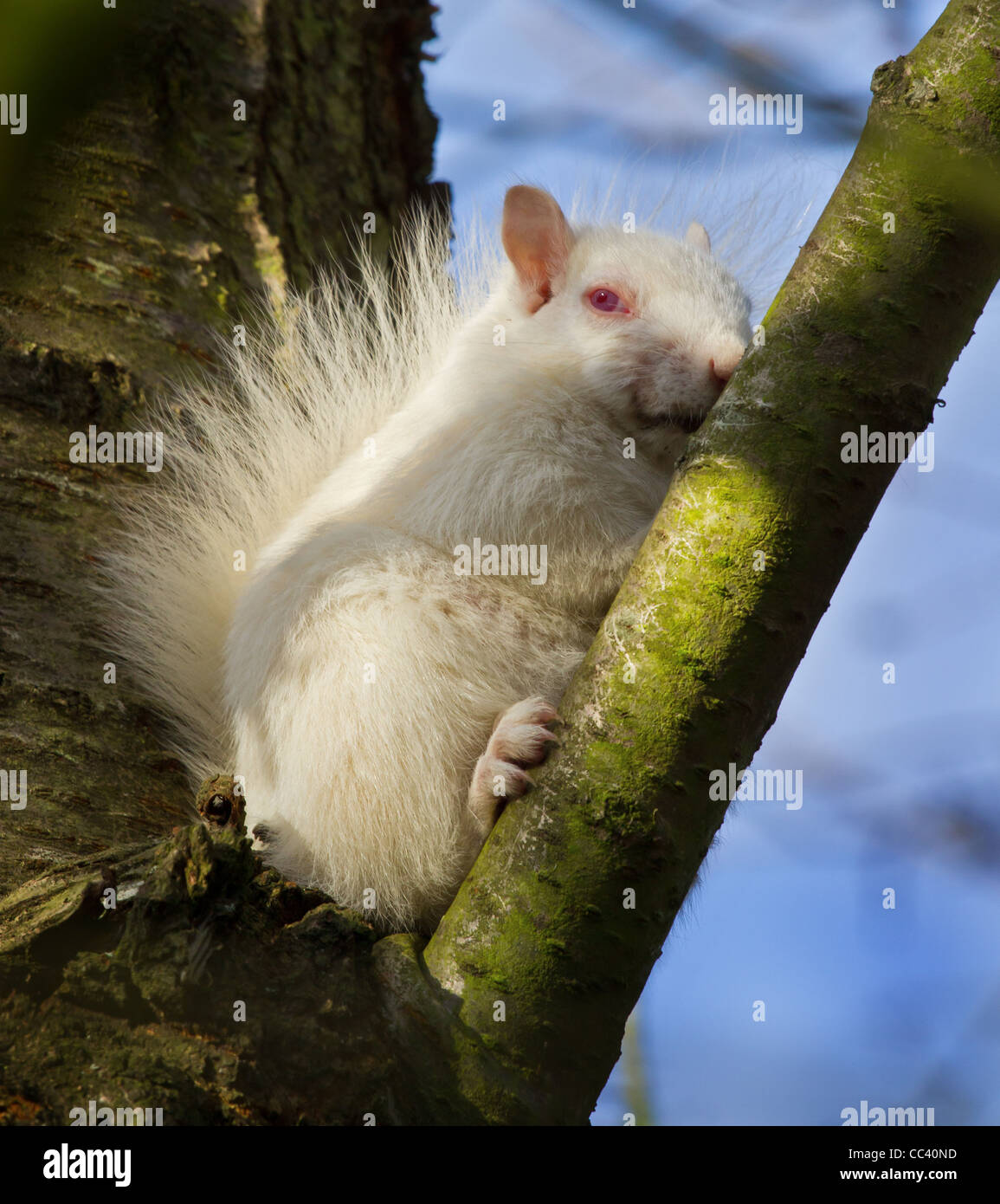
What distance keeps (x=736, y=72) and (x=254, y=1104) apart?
145 centimetres

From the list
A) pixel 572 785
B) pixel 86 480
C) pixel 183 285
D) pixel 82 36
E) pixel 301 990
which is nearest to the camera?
pixel 82 36

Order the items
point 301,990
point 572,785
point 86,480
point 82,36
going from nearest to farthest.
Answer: point 82,36 < point 301,990 < point 572,785 < point 86,480

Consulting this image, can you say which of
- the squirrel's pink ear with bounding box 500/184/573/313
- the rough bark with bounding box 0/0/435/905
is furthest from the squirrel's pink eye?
the rough bark with bounding box 0/0/435/905

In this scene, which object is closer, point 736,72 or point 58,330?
point 736,72

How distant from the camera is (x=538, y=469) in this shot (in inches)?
104

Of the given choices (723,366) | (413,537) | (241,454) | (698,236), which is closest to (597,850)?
(413,537)

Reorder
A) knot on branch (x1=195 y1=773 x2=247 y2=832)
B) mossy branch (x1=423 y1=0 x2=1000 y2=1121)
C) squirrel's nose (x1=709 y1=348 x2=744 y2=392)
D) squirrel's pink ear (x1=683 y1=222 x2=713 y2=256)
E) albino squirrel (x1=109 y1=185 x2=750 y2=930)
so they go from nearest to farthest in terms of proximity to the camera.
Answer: mossy branch (x1=423 y1=0 x2=1000 y2=1121) → knot on branch (x1=195 y1=773 x2=247 y2=832) → albino squirrel (x1=109 y1=185 x2=750 y2=930) → squirrel's nose (x1=709 y1=348 x2=744 y2=392) → squirrel's pink ear (x1=683 y1=222 x2=713 y2=256)

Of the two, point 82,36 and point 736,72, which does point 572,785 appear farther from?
point 82,36

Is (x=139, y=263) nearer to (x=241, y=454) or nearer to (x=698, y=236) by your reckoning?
(x=241, y=454)

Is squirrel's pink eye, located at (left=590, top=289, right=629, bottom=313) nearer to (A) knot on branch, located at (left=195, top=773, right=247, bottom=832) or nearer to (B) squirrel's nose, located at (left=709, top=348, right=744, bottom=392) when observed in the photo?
(B) squirrel's nose, located at (left=709, top=348, right=744, bottom=392)

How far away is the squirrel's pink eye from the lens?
2.98 m

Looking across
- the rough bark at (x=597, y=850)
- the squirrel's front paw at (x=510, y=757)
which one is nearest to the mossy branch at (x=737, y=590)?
the rough bark at (x=597, y=850)

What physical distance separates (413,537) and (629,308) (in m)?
0.95
